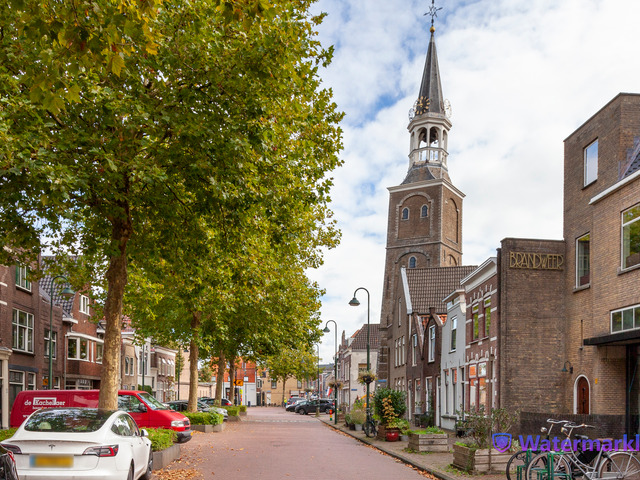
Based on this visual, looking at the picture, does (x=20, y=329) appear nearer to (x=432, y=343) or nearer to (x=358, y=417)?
(x=358, y=417)

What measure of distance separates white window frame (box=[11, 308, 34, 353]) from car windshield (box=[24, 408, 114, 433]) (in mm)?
23596

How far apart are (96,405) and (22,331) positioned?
15.9 metres

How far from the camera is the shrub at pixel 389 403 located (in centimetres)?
2539

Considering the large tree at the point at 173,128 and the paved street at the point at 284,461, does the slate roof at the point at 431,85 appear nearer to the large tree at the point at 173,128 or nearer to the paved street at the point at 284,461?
the paved street at the point at 284,461

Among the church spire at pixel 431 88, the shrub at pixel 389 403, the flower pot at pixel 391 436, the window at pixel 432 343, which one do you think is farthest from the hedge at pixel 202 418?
the church spire at pixel 431 88

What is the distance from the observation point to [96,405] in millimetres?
19578

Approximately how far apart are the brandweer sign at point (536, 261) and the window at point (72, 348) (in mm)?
30299

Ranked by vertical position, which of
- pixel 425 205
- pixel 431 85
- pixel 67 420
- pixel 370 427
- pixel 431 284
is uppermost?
pixel 431 85

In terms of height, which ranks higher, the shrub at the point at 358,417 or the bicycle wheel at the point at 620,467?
the bicycle wheel at the point at 620,467

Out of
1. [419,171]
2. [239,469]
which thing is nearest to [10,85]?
[239,469]

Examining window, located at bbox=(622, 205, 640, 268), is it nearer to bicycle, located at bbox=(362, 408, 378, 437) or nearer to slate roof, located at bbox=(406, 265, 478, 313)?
bicycle, located at bbox=(362, 408, 378, 437)

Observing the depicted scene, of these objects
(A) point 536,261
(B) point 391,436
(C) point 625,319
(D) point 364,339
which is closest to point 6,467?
(C) point 625,319

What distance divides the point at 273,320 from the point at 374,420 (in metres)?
6.72

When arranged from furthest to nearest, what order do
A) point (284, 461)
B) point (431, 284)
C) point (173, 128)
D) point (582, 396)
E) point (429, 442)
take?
point (431, 284), point (582, 396), point (429, 442), point (284, 461), point (173, 128)
